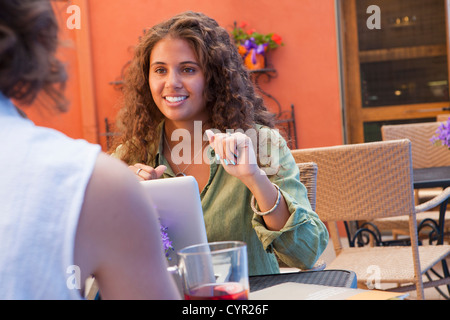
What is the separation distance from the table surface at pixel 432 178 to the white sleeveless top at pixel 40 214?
2.34 meters

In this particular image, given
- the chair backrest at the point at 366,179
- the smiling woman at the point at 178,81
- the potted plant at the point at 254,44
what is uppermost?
the potted plant at the point at 254,44

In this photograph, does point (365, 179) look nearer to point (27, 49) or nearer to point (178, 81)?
point (178, 81)

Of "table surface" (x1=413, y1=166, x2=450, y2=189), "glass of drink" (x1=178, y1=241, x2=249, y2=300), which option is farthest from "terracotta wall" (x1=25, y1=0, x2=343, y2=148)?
"glass of drink" (x1=178, y1=241, x2=249, y2=300)

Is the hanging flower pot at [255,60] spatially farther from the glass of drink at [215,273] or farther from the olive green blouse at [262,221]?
the glass of drink at [215,273]

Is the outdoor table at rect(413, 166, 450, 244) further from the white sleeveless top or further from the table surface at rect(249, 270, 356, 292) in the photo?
the white sleeveless top

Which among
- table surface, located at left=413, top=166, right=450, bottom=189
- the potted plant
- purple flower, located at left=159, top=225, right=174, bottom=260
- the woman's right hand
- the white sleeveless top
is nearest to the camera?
the white sleeveless top

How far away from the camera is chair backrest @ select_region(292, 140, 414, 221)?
2.11 meters

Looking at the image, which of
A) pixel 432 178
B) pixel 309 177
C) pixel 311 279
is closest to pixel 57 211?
pixel 311 279

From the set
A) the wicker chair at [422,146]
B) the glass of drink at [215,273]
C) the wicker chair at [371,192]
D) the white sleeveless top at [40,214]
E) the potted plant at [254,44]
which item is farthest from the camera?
the potted plant at [254,44]

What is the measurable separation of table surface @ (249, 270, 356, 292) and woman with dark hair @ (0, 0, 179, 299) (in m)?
0.55

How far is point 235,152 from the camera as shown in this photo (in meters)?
1.11

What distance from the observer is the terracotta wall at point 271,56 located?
16.6 feet

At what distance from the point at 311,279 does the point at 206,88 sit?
2.42ft

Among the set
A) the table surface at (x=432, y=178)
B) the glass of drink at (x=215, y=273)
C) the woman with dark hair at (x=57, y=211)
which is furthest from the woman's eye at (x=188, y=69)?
the table surface at (x=432, y=178)
